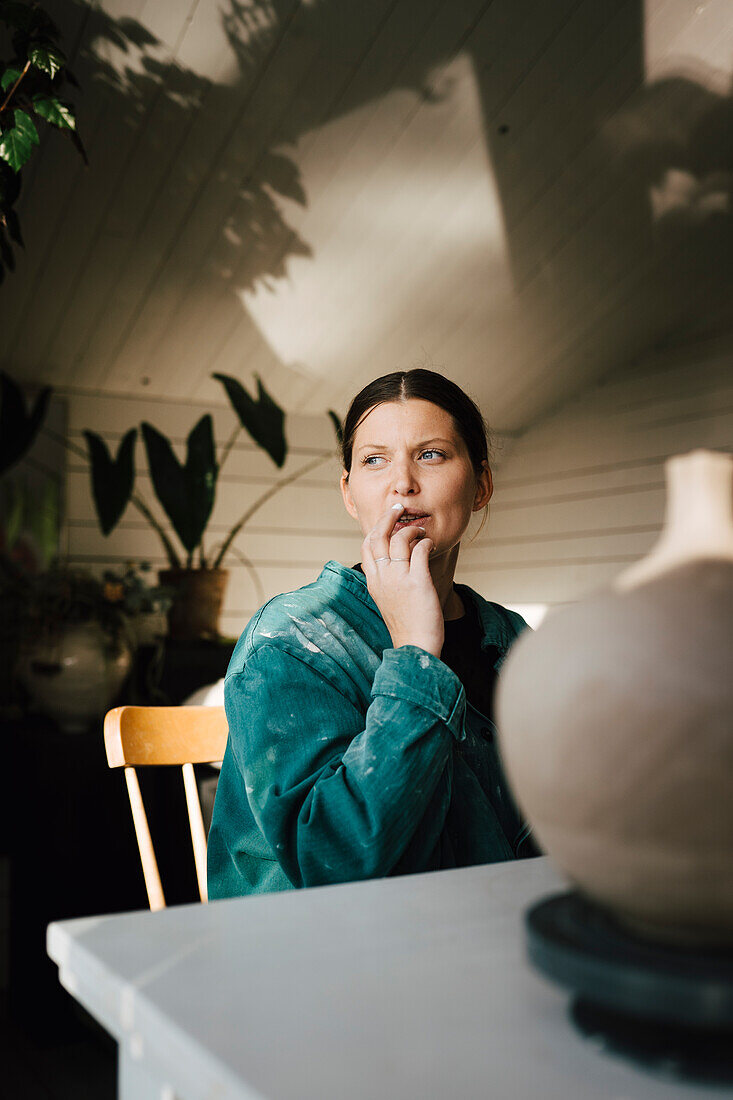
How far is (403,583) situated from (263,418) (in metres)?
2.01

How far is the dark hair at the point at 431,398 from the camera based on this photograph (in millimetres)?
1159

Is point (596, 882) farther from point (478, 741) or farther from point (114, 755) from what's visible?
point (114, 755)

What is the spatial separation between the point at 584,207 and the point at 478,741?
2.38 metres

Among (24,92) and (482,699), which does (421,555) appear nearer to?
(482,699)

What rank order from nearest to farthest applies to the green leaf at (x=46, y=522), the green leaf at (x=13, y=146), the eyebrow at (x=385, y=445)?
the eyebrow at (x=385, y=445)
the green leaf at (x=13, y=146)
the green leaf at (x=46, y=522)

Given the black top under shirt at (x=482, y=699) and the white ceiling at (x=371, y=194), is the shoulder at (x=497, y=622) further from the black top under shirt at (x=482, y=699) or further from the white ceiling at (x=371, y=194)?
the white ceiling at (x=371, y=194)

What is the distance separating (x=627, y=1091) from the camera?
333 millimetres

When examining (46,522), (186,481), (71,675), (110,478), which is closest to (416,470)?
(71,675)

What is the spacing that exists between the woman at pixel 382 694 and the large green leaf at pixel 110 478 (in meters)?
1.67

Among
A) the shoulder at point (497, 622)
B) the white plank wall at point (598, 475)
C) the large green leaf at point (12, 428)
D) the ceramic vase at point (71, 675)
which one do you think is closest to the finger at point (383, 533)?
the shoulder at point (497, 622)

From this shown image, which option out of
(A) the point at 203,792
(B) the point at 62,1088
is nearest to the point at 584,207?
(A) the point at 203,792

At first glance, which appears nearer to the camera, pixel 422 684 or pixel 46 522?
pixel 422 684

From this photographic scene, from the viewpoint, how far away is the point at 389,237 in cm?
295

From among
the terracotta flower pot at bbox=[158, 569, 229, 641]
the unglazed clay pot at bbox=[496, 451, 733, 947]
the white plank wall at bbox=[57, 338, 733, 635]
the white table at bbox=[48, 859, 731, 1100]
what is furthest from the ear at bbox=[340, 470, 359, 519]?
the white plank wall at bbox=[57, 338, 733, 635]
